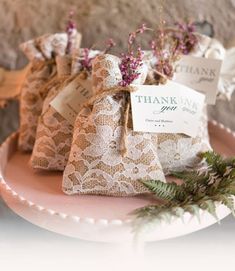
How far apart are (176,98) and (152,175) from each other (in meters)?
0.13

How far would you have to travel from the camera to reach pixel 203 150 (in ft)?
2.82

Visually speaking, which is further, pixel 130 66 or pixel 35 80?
pixel 35 80

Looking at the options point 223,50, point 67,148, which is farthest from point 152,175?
point 223,50

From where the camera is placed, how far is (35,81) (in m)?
0.94

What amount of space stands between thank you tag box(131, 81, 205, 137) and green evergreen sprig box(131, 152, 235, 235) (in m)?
0.06

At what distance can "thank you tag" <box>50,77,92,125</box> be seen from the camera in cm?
86

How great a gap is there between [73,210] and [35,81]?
300 mm

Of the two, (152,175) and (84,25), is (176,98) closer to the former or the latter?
(152,175)

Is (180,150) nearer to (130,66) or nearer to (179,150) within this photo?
(179,150)

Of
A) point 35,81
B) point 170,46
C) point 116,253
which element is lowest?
point 116,253
